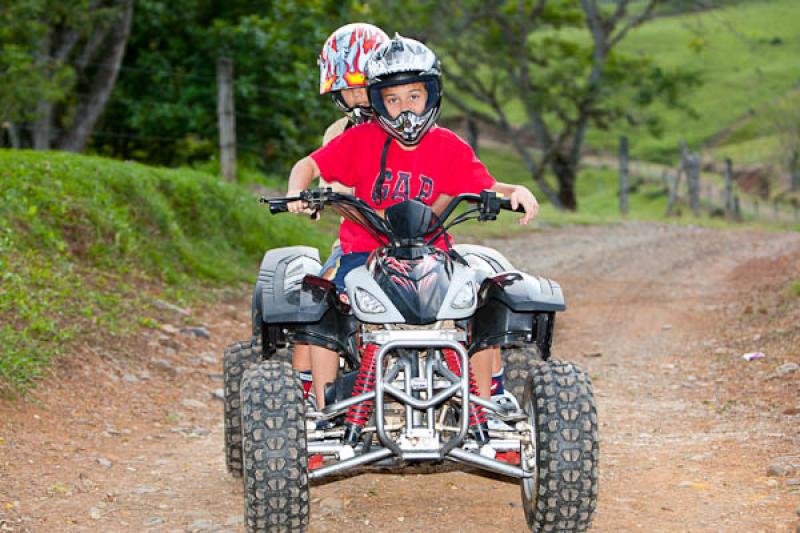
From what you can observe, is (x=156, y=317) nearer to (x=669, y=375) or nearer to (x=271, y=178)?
(x=669, y=375)

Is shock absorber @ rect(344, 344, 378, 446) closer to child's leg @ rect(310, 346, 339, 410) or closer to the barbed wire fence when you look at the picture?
child's leg @ rect(310, 346, 339, 410)

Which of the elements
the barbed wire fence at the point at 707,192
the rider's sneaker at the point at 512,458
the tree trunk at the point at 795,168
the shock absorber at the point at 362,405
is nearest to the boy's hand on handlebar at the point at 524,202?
the shock absorber at the point at 362,405

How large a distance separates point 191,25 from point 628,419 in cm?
1065

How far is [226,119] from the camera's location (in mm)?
14789

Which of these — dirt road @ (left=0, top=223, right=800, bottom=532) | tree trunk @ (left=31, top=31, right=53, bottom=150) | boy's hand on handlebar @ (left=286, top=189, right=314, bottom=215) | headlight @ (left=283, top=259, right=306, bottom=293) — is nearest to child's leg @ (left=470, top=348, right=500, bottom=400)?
dirt road @ (left=0, top=223, right=800, bottom=532)

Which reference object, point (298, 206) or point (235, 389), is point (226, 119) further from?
point (298, 206)

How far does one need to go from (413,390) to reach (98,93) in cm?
1195

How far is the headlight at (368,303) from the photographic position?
4.70m

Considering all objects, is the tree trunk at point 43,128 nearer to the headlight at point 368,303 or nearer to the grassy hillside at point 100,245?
the grassy hillside at point 100,245

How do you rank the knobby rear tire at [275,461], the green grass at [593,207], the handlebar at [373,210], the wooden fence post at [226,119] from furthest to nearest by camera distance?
the green grass at [593,207] → the wooden fence post at [226,119] → the handlebar at [373,210] → the knobby rear tire at [275,461]

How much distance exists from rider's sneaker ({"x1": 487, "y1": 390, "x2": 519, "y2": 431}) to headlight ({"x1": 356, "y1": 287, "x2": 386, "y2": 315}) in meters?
0.67

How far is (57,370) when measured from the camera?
292 inches

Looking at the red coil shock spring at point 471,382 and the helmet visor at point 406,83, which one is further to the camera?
the helmet visor at point 406,83

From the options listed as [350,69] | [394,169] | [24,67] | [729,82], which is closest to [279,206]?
[394,169]
